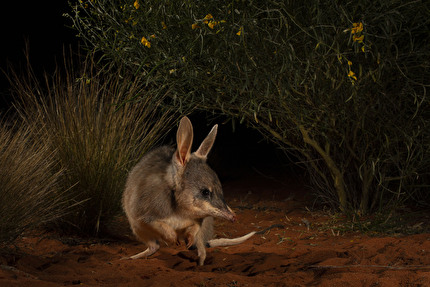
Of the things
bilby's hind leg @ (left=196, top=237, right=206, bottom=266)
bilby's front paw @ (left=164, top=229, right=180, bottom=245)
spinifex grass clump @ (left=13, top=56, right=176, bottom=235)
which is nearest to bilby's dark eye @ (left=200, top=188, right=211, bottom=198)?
bilby's front paw @ (left=164, top=229, right=180, bottom=245)

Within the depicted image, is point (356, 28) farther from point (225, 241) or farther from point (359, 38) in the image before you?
point (225, 241)

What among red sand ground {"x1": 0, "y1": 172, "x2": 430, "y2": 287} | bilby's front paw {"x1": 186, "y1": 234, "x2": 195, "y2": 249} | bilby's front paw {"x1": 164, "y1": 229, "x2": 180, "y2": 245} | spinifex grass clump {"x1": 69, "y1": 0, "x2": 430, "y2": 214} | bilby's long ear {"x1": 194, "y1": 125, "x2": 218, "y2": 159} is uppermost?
spinifex grass clump {"x1": 69, "y1": 0, "x2": 430, "y2": 214}

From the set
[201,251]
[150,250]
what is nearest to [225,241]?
[201,251]

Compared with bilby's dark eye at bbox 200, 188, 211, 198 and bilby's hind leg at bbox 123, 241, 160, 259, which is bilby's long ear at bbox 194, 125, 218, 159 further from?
bilby's hind leg at bbox 123, 241, 160, 259

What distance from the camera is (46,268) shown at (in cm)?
401

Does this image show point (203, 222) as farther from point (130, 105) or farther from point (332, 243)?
point (130, 105)

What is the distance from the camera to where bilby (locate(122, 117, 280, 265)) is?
398 centimetres

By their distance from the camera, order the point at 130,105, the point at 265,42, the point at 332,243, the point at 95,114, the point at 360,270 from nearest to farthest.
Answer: the point at 360,270, the point at 265,42, the point at 332,243, the point at 95,114, the point at 130,105

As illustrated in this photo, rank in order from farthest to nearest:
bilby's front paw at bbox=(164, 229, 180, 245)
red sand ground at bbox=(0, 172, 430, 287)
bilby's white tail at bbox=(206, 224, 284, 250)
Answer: bilby's white tail at bbox=(206, 224, 284, 250) → bilby's front paw at bbox=(164, 229, 180, 245) → red sand ground at bbox=(0, 172, 430, 287)

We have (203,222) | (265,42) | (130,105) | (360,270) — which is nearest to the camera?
(360,270)

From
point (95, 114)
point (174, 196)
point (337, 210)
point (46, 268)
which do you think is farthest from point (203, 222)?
point (337, 210)

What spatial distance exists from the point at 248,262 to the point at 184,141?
1.07 metres

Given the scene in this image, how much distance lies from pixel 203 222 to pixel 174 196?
400 mm

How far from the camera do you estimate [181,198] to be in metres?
4.04
